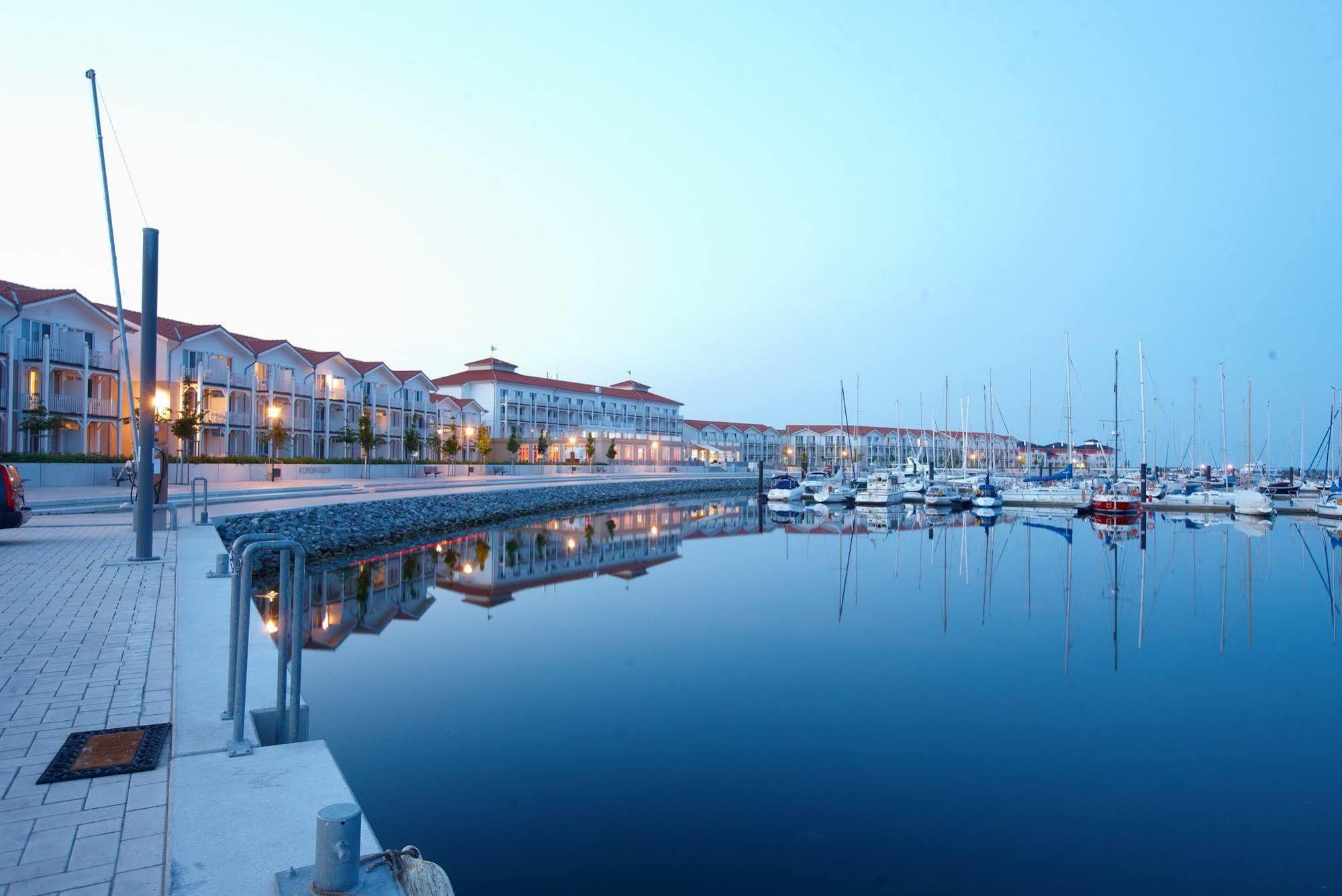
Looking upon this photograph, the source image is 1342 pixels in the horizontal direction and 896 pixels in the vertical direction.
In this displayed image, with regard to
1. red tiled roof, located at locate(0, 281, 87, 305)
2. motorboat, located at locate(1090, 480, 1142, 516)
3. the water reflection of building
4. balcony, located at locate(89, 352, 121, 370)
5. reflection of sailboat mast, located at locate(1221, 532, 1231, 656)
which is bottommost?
reflection of sailboat mast, located at locate(1221, 532, 1231, 656)

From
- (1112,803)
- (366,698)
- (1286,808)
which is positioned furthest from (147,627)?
(1286,808)

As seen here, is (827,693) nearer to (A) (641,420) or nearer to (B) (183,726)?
(B) (183,726)

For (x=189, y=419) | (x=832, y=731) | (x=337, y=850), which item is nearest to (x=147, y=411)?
(x=832, y=731)

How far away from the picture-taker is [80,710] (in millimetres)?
5359

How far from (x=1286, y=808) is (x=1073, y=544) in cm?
2523

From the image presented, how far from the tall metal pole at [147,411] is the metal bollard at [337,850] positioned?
10.3m

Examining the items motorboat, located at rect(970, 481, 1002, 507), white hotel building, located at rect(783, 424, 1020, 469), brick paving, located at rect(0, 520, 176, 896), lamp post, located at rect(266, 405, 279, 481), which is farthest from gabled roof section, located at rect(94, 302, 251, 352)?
white hotel building, located at rect(783, 424, 1020, 469)

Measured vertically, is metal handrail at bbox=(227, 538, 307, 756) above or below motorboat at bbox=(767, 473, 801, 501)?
above

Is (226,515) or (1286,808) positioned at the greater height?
(226,515)

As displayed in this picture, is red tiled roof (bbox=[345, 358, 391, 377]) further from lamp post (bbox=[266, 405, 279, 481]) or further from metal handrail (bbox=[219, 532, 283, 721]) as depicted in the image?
metal handrail (bbox=[219, 532, 283, 721])

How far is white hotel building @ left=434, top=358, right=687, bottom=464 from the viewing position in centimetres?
7394

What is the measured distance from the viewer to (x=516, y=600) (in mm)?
16891

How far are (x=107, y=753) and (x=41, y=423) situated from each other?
30.3 m

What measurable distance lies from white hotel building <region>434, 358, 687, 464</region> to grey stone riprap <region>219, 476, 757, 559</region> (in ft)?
78.0
